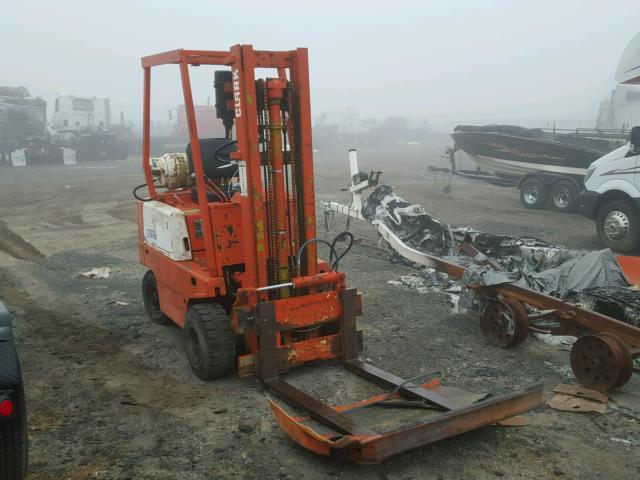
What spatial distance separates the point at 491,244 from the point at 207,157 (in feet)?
13.7

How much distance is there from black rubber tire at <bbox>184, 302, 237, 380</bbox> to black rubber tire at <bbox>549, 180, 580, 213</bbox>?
1153 cm

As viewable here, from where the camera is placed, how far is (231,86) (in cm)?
496

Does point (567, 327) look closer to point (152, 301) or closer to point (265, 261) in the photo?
point (265, 261)

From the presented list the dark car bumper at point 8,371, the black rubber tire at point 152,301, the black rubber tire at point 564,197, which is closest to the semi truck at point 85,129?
the black rubber tire at point 564,197

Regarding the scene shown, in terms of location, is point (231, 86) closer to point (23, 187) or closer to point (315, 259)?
point (315, 259)

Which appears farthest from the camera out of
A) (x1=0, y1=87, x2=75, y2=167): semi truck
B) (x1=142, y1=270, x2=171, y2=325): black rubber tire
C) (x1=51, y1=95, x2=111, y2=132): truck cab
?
(x1=51, y1=95, x2=111, y2=132): truck cab

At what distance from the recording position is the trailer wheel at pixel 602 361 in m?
4.29

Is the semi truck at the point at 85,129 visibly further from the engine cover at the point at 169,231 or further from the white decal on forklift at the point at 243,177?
the white decal on forklift at the point at 243,177

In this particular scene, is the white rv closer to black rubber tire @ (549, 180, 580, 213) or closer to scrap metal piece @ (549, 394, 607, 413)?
black rubber tire @ (549, 180, 580, 213)

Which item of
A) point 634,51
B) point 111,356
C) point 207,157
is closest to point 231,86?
point 207,157

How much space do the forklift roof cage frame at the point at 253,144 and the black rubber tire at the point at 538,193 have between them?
11.2 meters

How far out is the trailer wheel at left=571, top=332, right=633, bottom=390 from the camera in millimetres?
4289

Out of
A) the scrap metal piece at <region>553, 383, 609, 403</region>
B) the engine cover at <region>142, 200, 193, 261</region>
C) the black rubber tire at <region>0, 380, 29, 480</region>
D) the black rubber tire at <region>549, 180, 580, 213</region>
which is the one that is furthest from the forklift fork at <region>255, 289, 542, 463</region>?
the black rubber tire at <region>549, 180, 580, 213</region>

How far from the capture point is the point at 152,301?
6297mm
